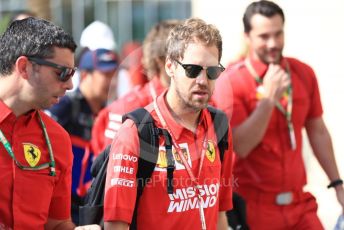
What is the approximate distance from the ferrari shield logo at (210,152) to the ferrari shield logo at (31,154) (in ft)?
3.04

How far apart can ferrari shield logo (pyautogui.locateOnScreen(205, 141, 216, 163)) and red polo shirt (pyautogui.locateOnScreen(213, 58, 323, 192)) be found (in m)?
1.51

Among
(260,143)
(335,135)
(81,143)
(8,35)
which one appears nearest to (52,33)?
(8,35)

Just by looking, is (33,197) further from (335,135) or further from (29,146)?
(335,135)

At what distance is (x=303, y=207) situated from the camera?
6.45 meters

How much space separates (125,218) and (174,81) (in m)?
0.81

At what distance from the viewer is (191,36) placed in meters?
4.73

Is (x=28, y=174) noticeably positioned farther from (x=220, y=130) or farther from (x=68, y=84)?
(x=220, y=130)

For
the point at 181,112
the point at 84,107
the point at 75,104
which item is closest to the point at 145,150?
the point at 181,112

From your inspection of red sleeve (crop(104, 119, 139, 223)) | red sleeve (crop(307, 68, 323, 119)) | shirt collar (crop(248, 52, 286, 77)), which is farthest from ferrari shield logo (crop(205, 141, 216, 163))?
red sleeve (crop(307, 68, 323, 119))

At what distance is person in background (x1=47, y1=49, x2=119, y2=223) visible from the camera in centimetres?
718

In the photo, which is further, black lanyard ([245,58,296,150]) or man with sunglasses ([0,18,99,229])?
black lanyard ([245,58,296,150])

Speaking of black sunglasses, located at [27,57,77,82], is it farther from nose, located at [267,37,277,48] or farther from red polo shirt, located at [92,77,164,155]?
nose, located at [267,37,277,48]

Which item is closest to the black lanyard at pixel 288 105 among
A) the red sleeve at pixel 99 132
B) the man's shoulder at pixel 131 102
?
the man's shoulder at pixel 131 102

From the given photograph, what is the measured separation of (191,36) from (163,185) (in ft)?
2.69
